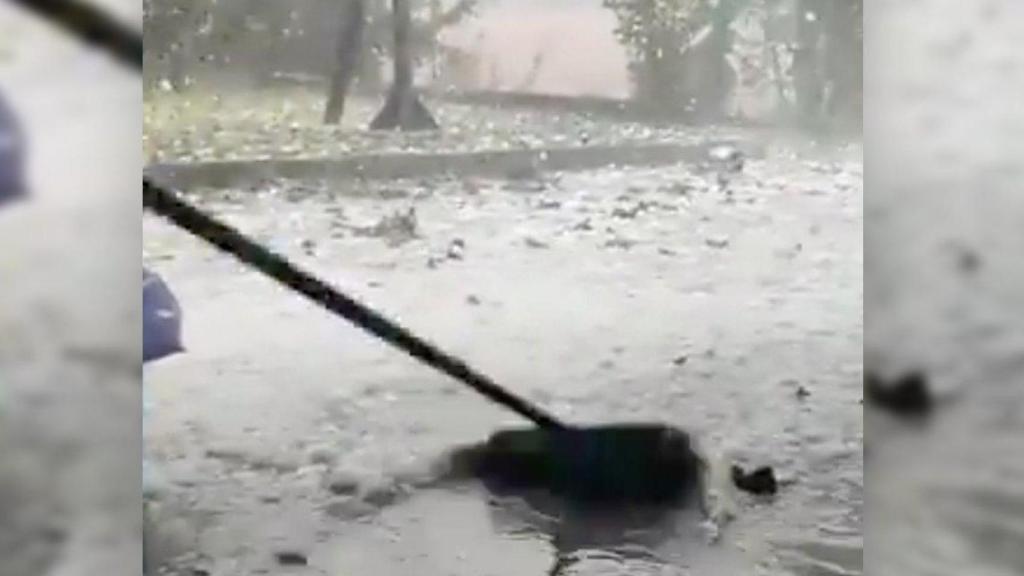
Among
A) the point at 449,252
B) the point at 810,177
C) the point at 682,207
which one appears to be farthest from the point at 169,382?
the point at 810,177

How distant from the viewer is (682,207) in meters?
1.06

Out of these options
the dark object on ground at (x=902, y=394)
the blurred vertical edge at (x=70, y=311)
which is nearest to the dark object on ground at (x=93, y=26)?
the blurred vertical edge at (x=70, y=311)

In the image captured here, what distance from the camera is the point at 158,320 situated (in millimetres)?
1022

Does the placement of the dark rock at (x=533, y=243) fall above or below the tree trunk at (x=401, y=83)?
below

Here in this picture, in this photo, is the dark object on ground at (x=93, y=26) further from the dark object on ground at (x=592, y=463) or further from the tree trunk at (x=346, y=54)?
the dark object on ground at (x=592, y=463)

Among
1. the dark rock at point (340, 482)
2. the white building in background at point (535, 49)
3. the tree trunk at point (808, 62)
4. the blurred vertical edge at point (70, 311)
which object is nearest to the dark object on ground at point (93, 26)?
the blurred vertical edge at point (70, 311)

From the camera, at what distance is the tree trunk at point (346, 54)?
104 cm

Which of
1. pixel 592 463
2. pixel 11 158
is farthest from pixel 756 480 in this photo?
pixel 11 158

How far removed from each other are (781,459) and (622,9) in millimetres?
403

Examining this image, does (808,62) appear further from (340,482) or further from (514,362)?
(340,482)

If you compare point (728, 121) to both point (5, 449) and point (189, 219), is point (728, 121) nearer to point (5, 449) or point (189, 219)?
point (189, 219)

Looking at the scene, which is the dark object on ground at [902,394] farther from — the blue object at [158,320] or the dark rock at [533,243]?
A: the blue object at [158,320]

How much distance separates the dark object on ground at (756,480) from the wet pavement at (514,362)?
10 millimetres

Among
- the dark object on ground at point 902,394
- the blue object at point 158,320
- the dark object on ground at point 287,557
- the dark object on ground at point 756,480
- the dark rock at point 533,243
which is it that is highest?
the dark rock at point 533,243
